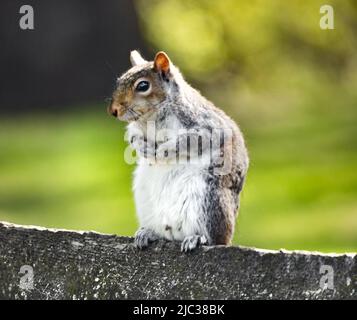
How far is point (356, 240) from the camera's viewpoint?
14086mm

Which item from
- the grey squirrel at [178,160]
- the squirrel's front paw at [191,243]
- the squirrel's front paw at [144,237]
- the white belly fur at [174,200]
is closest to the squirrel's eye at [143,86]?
the grey squirrel at [178,160]

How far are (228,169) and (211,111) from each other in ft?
1.43

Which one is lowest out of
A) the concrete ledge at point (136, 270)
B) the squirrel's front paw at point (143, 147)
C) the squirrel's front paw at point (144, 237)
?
the concrete ledge at point (136, 270)

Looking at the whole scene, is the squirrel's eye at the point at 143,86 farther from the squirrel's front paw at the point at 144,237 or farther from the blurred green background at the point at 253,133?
the blurred green background at the point at 253,133

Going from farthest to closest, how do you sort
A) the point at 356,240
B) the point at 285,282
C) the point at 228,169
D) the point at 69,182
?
the point at 69,182 → the point at 356,240 → the point at 228,169 → the point at 285,282

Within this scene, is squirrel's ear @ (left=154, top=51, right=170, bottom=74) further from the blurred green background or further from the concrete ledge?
the blurred green background

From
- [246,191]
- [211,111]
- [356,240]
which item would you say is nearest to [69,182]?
[246,191]

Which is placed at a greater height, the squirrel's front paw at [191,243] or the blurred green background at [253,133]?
the blurred green background at [253,133]

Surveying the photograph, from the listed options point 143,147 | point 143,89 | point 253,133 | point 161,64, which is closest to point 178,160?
point 143,147

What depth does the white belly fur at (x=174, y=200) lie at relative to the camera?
24.5 feet

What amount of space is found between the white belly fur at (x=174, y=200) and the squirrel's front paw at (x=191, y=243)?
0.11 meters

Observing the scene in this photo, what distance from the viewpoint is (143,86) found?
7707 millimetres

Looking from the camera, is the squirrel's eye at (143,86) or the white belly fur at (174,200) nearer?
the white belly fur at (174,200)
